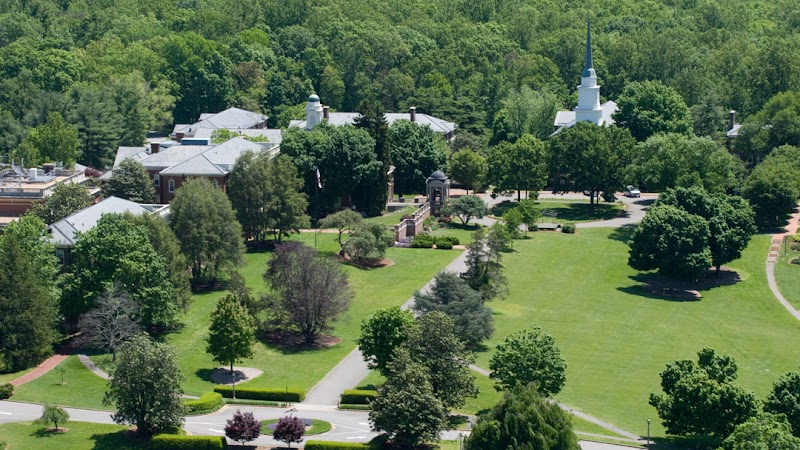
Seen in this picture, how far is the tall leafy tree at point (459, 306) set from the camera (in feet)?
353

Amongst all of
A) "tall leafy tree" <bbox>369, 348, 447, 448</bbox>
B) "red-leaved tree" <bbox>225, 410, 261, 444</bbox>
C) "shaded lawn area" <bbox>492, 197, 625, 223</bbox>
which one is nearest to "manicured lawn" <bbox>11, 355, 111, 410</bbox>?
"red-leaved tree" <bbox>225, 410, 261, 444</bbox>

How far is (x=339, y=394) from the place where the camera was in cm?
10144

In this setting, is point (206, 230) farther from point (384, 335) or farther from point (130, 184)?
point (384, 335)

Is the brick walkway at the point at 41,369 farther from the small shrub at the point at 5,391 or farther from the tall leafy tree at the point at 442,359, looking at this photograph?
the tall leafy tree at the point at 442,359

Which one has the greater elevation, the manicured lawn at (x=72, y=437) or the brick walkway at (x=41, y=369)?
the brick walkway at (x=41, y=369)

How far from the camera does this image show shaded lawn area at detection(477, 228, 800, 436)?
348 feet

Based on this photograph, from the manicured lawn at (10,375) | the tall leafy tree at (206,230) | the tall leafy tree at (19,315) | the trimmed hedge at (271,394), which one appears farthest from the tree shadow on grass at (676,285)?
the manicured lawn at (10,375)

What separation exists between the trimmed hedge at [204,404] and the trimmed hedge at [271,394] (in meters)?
2.17

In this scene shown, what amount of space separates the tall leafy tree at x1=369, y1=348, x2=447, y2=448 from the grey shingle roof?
112 ft

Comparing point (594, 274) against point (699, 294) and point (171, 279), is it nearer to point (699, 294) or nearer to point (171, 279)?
point (699, 294)

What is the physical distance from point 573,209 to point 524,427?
261 ft

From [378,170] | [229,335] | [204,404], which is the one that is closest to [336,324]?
[229,335]

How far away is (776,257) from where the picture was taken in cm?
14388

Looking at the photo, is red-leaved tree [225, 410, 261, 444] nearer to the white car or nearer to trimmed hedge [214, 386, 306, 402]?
trimmed hedge [214, 386, 306, 402]
